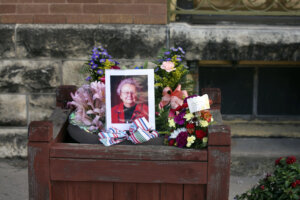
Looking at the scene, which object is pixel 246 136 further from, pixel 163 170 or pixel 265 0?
pixel 163 170

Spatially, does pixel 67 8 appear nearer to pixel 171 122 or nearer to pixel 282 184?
pixel 171 122

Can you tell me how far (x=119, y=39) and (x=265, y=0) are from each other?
6.56 ft

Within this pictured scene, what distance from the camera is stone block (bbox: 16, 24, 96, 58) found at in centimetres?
450

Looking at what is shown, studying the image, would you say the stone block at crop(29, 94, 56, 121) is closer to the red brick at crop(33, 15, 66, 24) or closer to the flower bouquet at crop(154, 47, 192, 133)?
the red brick at crop(33, 15, 66, 24)

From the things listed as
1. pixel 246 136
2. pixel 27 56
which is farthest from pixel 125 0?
pixel 246 136

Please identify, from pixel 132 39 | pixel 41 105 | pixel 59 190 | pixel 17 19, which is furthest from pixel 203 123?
pixel 17 19

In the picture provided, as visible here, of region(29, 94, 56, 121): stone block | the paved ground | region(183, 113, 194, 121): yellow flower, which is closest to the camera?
region(183, 113, 194, 121): yellow flower

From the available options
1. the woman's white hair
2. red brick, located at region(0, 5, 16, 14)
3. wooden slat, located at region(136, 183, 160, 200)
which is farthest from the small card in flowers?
red brick, located at region(0, 5, 16, 14)

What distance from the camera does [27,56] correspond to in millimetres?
4613

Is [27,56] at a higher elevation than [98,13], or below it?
below

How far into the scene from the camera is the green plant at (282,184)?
2418 mm

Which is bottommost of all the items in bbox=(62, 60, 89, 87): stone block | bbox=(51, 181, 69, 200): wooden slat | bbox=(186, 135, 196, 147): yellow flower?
bbox=(51, 181, 69, 200): wooden slat

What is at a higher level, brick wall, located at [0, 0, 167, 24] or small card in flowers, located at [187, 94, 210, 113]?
brick wall, located at [0, 0, 167, 24]

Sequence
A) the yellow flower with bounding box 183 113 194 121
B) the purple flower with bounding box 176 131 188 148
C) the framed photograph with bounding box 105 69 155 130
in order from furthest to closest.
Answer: the framed photograph with bounding box 105 69 155 130
the yellow flower with bounding box 183 113 194 121
the purple flower with bounding box 176 131 188 148
